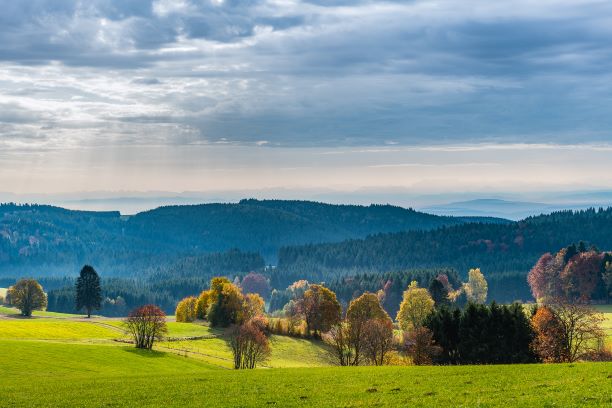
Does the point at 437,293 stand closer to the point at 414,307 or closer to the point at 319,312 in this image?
the point at 414,307

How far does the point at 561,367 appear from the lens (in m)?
60.2

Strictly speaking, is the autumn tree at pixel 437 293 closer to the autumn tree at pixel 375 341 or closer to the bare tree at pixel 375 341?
the autumn tree at pixel 375 341

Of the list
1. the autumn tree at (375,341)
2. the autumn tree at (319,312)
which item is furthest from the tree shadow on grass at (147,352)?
the autumn tree at (319,312)

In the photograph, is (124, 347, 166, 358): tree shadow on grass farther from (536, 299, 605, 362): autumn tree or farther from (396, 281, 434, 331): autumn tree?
(396, 281, 434, 331): autumn tree

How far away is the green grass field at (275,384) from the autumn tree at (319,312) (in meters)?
55.5

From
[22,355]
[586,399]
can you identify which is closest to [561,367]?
[586,399]

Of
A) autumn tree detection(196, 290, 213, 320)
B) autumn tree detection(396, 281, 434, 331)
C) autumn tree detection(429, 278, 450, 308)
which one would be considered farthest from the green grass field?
autumn tree detection(429, 278, 450, 308)

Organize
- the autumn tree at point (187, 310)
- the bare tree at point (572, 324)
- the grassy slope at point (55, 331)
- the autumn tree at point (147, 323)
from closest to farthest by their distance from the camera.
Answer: the bare tree at point (572, 324), the autumn tree at point (147, 323), the grassy slope at point (55, 331), the autumn tree at point (187, 310)

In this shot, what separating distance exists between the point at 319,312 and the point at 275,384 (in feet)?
293

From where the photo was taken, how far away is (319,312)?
14875cm

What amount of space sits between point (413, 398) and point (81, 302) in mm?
167627

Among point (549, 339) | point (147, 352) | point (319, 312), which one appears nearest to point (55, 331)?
point (147, 352)

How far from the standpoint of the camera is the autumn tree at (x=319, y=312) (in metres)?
148

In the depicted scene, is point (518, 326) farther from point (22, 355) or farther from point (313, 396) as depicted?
point (22, 355)
